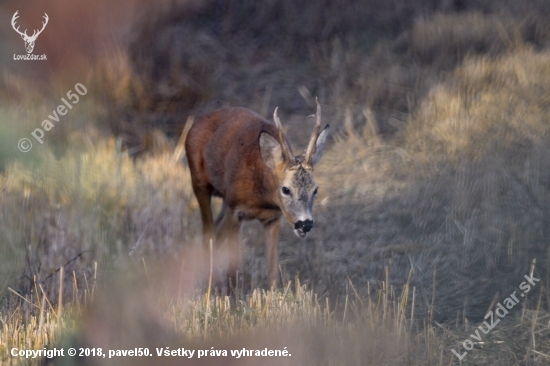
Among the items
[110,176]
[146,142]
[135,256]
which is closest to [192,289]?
[135,256]

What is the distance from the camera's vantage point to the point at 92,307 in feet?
25.6

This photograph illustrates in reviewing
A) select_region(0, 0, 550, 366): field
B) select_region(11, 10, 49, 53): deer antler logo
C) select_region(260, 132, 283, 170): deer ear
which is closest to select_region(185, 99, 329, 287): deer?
select_region(260, 132, 283, 170): deer ear

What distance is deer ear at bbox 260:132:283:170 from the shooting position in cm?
963

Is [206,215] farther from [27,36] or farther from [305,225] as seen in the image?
[27,36]

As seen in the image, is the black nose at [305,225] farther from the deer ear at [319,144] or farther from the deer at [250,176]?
the deer ear at [319,144]

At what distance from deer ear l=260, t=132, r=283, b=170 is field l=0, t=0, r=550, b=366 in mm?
1150

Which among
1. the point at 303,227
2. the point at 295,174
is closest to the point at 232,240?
the point at 295,174

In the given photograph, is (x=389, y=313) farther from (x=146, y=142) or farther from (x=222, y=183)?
(x=146, y=142)

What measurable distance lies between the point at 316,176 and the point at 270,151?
430cm

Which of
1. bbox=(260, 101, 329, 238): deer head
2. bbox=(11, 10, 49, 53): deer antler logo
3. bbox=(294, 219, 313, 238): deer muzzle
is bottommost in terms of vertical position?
bbox=(294, 219, 313, 238): deer muzzle

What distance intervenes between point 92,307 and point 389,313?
2.36 m

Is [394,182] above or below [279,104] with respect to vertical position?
below

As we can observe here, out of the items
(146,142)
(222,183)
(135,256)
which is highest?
(146,142)

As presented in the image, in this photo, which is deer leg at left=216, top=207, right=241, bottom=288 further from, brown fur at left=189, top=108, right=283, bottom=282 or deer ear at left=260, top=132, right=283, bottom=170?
deer ear at left=260, top=132, right=283, bottom=170
